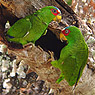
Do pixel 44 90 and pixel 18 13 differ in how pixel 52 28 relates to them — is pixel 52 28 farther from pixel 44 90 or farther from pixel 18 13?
pixel 44 90

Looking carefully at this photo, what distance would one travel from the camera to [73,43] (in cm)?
132

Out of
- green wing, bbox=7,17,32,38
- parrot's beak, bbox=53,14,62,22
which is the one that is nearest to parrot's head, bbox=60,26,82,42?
parrot's beak, bbox=53,14,62,22

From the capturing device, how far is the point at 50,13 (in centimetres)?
131

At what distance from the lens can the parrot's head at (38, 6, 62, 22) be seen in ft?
4.25

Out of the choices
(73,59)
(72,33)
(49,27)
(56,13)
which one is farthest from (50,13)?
(73,59)

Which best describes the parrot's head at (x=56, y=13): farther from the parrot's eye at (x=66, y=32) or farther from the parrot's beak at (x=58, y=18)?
the parrot's eye at (x=66, y=32)

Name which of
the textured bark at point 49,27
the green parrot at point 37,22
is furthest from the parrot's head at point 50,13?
the textured bark at point 49,27

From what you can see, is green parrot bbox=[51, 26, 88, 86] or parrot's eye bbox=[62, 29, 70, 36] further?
parrot's eye bbox=[62, 29, 70, 36]

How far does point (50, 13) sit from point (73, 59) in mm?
509

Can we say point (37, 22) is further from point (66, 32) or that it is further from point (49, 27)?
point (66, 32)

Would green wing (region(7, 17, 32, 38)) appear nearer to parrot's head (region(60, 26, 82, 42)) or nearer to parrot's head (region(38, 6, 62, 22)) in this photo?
parrot's head (region(38, 6, 62, 22))

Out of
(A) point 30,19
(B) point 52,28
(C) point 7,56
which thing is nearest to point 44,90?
(C) point 7,56

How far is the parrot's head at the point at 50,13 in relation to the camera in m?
1.29

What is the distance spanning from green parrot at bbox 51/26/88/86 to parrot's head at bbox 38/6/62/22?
159mm
